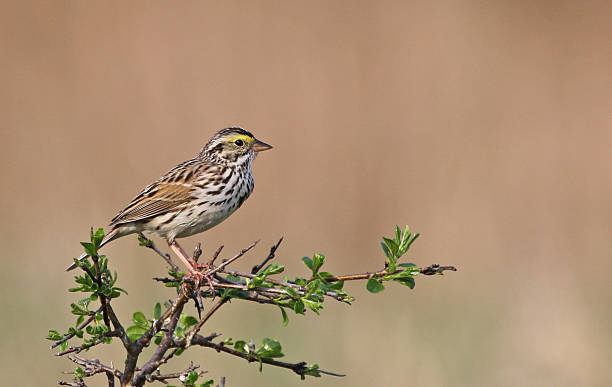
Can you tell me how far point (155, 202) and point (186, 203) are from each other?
0.17 metres

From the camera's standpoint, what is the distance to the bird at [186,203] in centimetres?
483

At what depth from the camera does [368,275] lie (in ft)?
9.06

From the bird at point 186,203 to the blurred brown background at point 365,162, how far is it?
188 centimetres

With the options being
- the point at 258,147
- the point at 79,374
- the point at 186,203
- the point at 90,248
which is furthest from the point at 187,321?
the point at 258,147

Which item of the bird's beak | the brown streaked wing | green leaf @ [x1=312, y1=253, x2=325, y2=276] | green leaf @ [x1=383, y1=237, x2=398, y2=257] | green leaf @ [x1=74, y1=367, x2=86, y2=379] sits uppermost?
the bird's beak

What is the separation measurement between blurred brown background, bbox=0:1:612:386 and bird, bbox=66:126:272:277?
1881mm

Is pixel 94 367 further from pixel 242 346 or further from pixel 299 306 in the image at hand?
pixel 299 306

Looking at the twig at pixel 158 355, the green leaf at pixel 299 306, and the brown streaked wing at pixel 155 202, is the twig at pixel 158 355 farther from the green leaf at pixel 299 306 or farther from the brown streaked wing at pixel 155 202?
the brown streaked wing at pixel 155 202

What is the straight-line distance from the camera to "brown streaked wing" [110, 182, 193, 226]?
15.8ft

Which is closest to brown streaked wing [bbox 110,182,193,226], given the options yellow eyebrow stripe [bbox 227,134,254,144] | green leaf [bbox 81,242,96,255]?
yellow eyebrow stripe [bbox 227,134,254,144]

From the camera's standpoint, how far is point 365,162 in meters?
10.6

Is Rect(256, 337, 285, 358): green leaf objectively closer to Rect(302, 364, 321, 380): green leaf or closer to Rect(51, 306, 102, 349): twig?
Rect(302, 364, 321, 380): green leaf

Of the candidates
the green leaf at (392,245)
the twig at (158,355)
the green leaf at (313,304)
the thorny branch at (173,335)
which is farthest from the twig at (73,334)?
Answer: the green leaf at (392,245)

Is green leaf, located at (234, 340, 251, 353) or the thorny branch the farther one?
green leaf, located at (234, 340, 251, 353)
